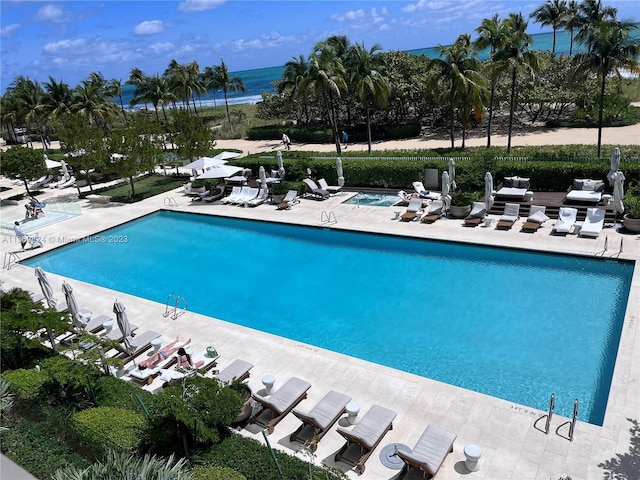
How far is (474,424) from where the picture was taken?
9.33 meters

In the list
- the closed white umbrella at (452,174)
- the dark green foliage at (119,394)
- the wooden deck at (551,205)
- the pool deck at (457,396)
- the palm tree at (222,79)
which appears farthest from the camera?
the palm tree at (222,79)

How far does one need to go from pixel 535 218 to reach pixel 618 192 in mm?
2813

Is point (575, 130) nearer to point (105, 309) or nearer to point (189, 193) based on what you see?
point (189, 193)

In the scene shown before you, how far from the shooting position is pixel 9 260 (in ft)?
67.8

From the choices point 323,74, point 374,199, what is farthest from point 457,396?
point 323,74

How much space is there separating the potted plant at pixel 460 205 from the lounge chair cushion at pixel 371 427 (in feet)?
40.6

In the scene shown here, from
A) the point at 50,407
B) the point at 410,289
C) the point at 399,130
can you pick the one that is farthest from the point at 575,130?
the point at 50,407

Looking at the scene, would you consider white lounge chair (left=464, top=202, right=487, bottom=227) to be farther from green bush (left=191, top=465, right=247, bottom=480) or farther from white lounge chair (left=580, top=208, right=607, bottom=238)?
green bush (left=191, top=465, right=247, bottom=480)

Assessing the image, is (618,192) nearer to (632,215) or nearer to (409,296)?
(632,215)

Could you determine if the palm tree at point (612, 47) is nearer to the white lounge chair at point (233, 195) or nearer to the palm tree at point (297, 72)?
the palm tree at point (297, 72)

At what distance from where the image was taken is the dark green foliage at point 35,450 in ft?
26.2

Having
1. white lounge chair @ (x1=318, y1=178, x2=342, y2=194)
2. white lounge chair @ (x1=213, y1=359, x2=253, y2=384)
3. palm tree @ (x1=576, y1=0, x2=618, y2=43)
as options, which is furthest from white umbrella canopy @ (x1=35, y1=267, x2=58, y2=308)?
palm tree @ (x1=576, y1=0, x2=618, y2=43)

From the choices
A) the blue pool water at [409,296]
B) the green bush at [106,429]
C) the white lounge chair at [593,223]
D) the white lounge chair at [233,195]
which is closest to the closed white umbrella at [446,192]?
the blue pool water at [409,296]

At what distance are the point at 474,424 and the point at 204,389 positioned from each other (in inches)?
201
